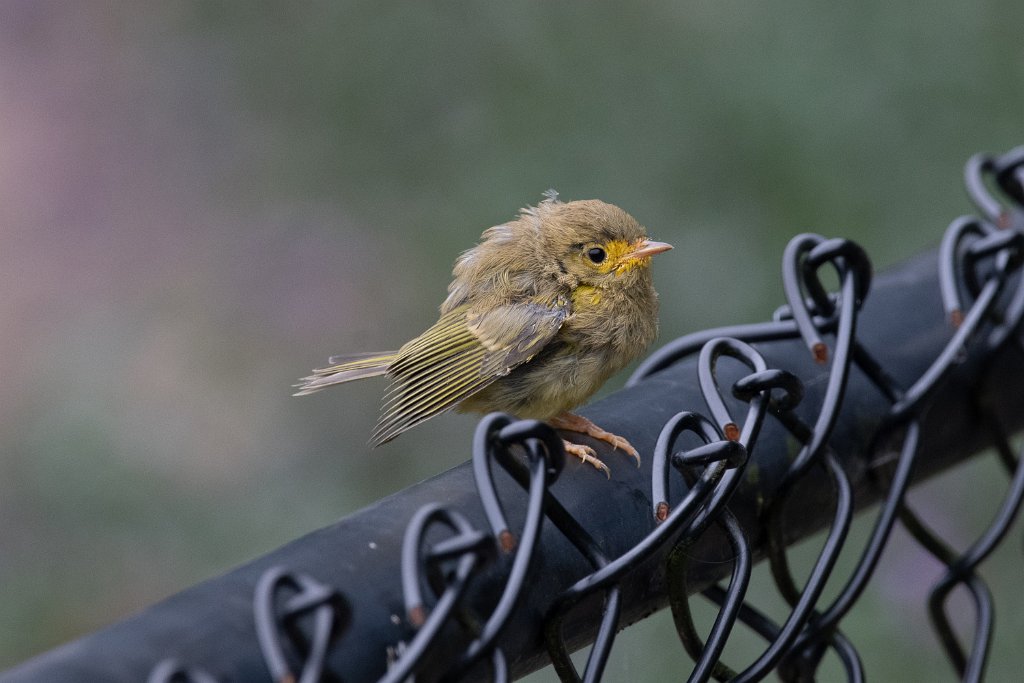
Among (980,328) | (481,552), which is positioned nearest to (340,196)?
(980,328)

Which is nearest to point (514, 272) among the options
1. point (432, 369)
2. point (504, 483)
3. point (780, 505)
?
point (432, 369)

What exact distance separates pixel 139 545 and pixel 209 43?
6.76 feet

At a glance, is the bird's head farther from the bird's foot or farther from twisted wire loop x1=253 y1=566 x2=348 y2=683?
twisted wire loop x1=253 y1=566 x2=348 y2=683

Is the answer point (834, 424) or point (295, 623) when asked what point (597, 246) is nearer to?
point (834, 424)

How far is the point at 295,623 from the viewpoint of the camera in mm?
1178

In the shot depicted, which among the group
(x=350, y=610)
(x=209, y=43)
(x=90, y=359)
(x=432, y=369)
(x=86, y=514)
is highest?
(x=209, y=43)

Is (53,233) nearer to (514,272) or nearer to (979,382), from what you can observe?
(514,272)

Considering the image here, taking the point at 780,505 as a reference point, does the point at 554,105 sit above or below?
above

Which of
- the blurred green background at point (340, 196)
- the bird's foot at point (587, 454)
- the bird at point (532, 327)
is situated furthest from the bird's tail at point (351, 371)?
the bird's foot at point (587, 454)

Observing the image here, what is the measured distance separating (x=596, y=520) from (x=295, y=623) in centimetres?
52

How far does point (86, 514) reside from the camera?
3973 mm

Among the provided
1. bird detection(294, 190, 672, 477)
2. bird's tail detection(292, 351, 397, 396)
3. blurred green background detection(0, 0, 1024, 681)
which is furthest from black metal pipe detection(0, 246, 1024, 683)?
blurred green background detection(0, 0, 1024, 681)

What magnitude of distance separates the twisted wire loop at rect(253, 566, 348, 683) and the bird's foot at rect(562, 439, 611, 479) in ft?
1.89

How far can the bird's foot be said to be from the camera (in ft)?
5.59
